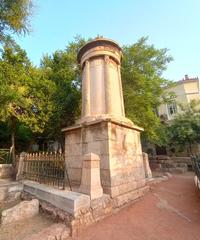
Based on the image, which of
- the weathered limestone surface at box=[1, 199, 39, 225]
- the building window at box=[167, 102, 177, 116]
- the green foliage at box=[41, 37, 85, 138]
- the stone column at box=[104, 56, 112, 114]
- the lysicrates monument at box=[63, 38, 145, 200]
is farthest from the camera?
the building window at box=[167, 102, 177, 116]

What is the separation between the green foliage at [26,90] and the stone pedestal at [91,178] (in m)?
8.00

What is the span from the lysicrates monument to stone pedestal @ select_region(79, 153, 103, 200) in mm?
343

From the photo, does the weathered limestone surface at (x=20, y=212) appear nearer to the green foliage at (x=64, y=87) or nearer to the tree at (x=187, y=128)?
the green foliage at (x=64, y=87)

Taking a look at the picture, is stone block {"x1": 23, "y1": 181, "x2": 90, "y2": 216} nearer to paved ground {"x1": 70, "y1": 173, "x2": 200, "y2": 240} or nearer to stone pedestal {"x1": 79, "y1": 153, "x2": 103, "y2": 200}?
stone pedestal {"x1": 79, "y1": 153, "x2": 103, "y2": 200}

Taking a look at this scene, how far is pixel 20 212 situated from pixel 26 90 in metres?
8.77

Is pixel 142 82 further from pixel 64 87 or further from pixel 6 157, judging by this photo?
pixel 6 157

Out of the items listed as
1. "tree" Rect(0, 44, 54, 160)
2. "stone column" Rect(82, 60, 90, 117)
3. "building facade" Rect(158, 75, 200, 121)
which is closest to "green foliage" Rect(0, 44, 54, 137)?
"tree" Rect(0, 44, 54, 160)

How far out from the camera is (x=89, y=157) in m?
4.51

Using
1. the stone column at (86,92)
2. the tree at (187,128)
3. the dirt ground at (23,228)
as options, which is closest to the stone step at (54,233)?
the dirt ground at (23,228)

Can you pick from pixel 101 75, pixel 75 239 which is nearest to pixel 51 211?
pixel 75 239

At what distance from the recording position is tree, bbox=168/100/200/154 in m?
16.4

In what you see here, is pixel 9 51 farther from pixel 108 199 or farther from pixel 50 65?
pixel 108 199

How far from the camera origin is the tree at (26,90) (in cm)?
1077

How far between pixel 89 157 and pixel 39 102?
902 centimetres
